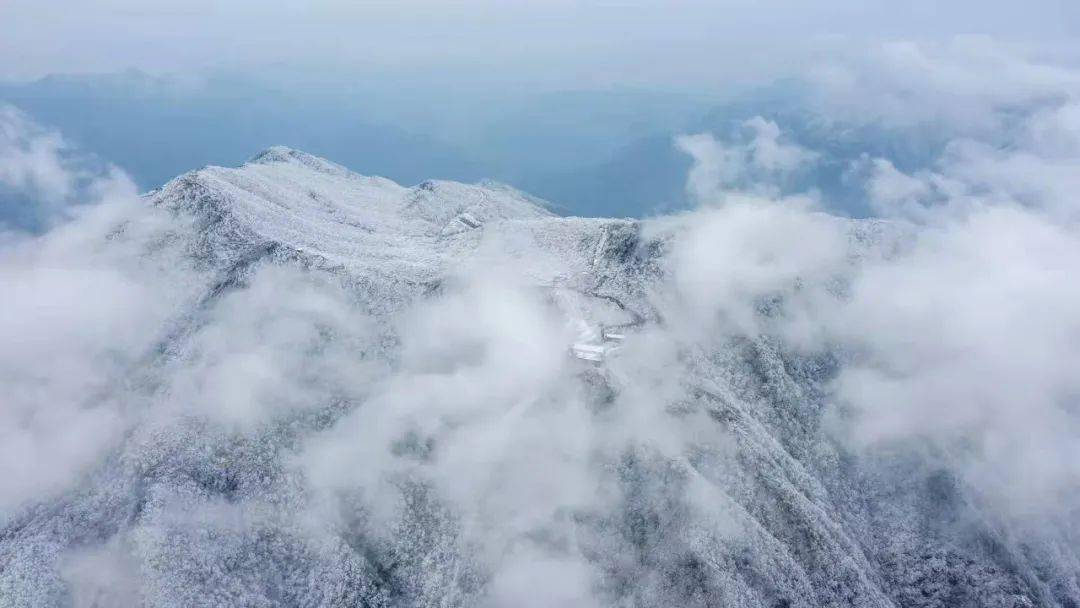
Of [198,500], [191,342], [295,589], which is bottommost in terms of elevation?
[295,589]

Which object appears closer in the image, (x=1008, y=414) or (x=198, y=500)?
(x=198, y=500)

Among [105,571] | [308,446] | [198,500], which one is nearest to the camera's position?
[105,571]

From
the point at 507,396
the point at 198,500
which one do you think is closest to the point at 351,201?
the point at 507,396

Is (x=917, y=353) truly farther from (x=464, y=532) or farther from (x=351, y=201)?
(x=351, y=201)

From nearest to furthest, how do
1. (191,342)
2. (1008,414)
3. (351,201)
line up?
1. (191,342)
2. (1008,414)
3. (351,201)

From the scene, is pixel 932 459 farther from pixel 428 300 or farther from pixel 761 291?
pixel 428 300

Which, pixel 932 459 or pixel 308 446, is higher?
pixel 308 446
